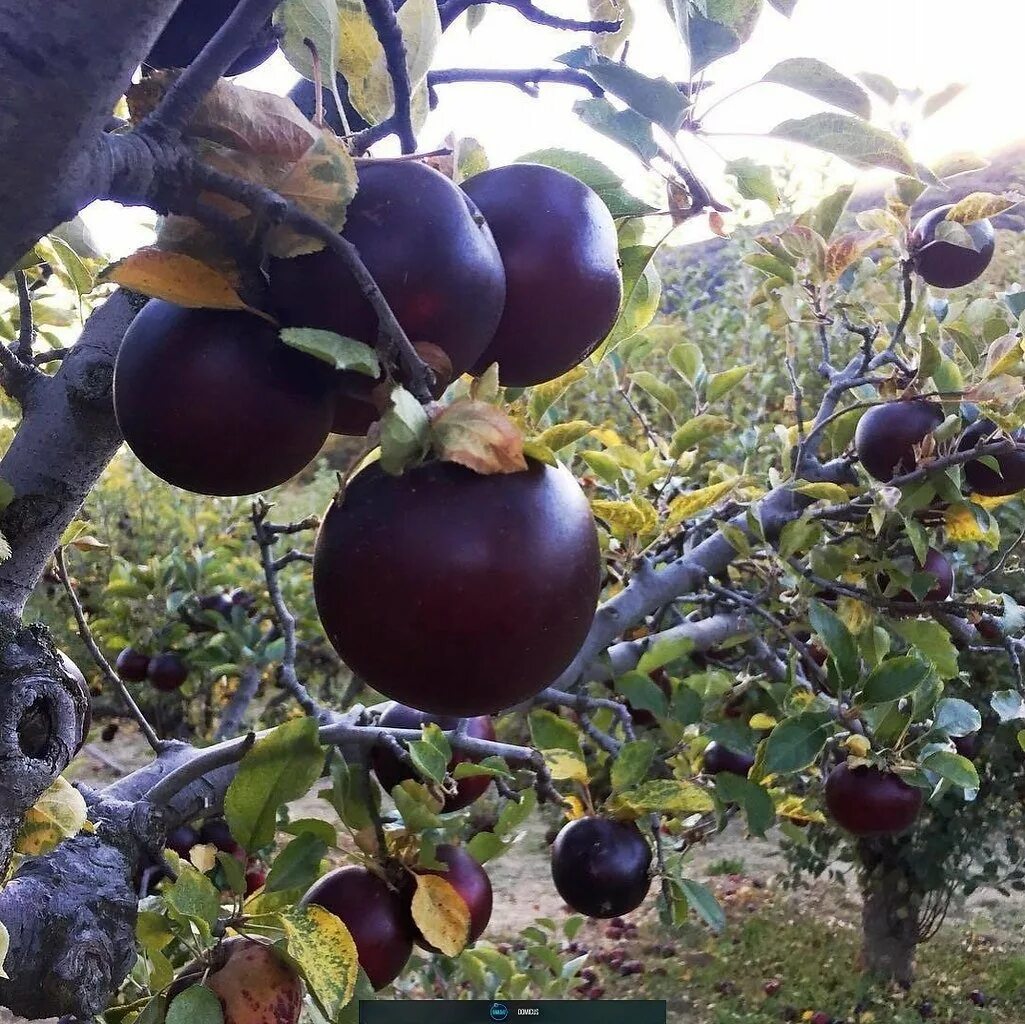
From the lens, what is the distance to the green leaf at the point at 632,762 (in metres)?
1.19

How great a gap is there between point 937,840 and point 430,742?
104 inches

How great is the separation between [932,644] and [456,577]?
119 cm

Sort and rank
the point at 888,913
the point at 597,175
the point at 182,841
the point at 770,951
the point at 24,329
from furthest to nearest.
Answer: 1. the point at 770,951
2. the point at 888,913
3. the point at 182,841
4. the point at 24,329
5. the point at 597,175

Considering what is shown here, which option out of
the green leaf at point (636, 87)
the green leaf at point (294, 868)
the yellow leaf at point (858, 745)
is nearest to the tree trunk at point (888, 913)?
the yellow leaf at point (858, 745)

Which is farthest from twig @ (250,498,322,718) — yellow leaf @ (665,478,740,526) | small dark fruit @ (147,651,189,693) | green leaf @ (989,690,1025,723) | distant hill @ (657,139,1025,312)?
distant hill @ (657,139,1025,312)

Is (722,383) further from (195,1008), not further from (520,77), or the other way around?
(195,1008)

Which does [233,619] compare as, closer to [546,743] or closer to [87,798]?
[546,743]

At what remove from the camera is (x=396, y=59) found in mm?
443

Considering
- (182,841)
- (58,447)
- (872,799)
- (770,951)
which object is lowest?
(770,951)

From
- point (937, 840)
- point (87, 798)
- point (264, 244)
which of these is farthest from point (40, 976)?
point (937, 840)

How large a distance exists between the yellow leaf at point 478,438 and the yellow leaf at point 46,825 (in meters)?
0.46

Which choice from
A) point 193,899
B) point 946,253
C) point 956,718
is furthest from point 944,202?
point 193,899

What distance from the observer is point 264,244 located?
0.41 meters

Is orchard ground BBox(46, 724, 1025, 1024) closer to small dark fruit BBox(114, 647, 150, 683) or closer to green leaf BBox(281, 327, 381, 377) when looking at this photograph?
small dark fruit BBox(114, 647, 150, 683)
